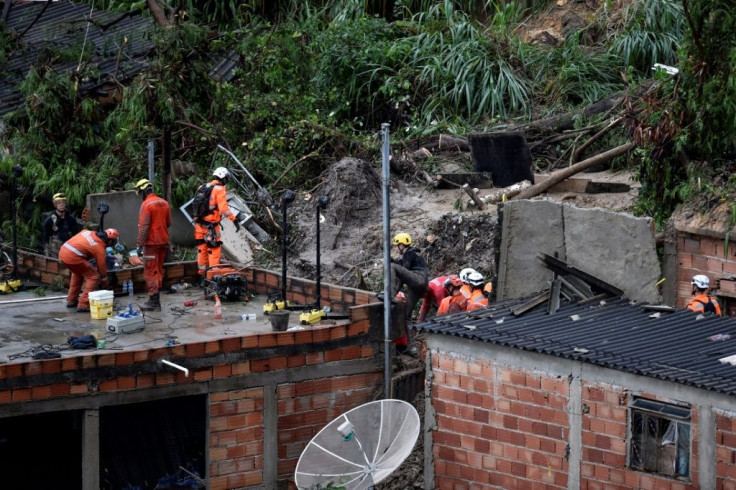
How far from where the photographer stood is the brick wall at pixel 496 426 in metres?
11.7

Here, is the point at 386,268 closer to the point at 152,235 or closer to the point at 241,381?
the point at 241,381

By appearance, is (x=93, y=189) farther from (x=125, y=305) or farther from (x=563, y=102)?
(x=563, y=102)

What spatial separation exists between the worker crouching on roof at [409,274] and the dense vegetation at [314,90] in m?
5.67

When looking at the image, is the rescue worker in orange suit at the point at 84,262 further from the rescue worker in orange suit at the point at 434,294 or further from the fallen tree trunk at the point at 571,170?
the fallen tree trunk at the point at 571,170

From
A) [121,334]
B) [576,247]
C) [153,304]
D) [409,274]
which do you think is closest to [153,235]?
[153,304]

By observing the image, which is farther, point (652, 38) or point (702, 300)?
point (652, 38)

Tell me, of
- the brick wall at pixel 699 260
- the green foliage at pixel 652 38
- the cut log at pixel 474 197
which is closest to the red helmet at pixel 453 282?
the brick wall at pixel 699 260

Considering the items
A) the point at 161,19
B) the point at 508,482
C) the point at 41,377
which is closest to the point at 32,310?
the point at 41,377

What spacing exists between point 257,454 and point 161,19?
40.1 ft

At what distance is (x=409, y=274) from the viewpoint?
47.1 ft

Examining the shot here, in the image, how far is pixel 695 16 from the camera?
14.9 m

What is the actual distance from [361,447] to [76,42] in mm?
14230

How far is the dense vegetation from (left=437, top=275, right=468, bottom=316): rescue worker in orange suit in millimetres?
5949

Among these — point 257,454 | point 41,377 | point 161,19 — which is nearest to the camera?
point 41,377
